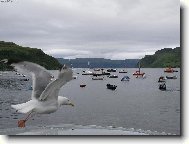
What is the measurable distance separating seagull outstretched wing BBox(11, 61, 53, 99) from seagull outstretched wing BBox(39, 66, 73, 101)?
70 millimetres

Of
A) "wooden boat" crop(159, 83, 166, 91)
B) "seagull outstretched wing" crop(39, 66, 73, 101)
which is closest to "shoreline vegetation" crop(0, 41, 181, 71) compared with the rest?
"seagull outstretched wing" crop(39, 66, 73, 101)

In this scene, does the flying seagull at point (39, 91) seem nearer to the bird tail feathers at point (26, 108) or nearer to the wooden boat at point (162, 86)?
the bird tail feathers at point (26, 108)

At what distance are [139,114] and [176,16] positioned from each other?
5.30 metres

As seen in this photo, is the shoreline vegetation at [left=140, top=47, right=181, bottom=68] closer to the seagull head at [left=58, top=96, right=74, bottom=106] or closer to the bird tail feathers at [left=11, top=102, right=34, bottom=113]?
the seagull head at [left=58, top=96, right=74, bottom=106]

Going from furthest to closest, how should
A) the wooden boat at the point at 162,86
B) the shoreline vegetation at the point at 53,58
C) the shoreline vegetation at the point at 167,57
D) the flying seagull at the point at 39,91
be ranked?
the wooden boat at the point at 162,86
the shoreline vegetation at the point at 167,57
the shoreline vegetation at the point at 53,58
the flying seagull at the point at 39,91

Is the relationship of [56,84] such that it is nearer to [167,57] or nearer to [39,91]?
[39,91]

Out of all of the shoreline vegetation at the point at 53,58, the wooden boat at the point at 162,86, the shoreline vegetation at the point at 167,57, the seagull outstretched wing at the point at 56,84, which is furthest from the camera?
the wooden boat at the point at 162,86

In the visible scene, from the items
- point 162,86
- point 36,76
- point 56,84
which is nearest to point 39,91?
point 36,76

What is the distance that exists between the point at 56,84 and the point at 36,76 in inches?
12.0

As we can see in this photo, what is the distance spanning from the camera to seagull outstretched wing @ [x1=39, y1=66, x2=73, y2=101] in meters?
4.12

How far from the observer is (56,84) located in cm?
429

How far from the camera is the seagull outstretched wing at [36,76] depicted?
14.6 feet

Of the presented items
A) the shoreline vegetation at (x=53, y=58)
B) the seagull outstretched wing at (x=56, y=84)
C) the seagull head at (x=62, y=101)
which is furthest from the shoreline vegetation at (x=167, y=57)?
the seagull outstretched wing at (x=56, y=84)

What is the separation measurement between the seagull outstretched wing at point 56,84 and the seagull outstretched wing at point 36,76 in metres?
0.07
